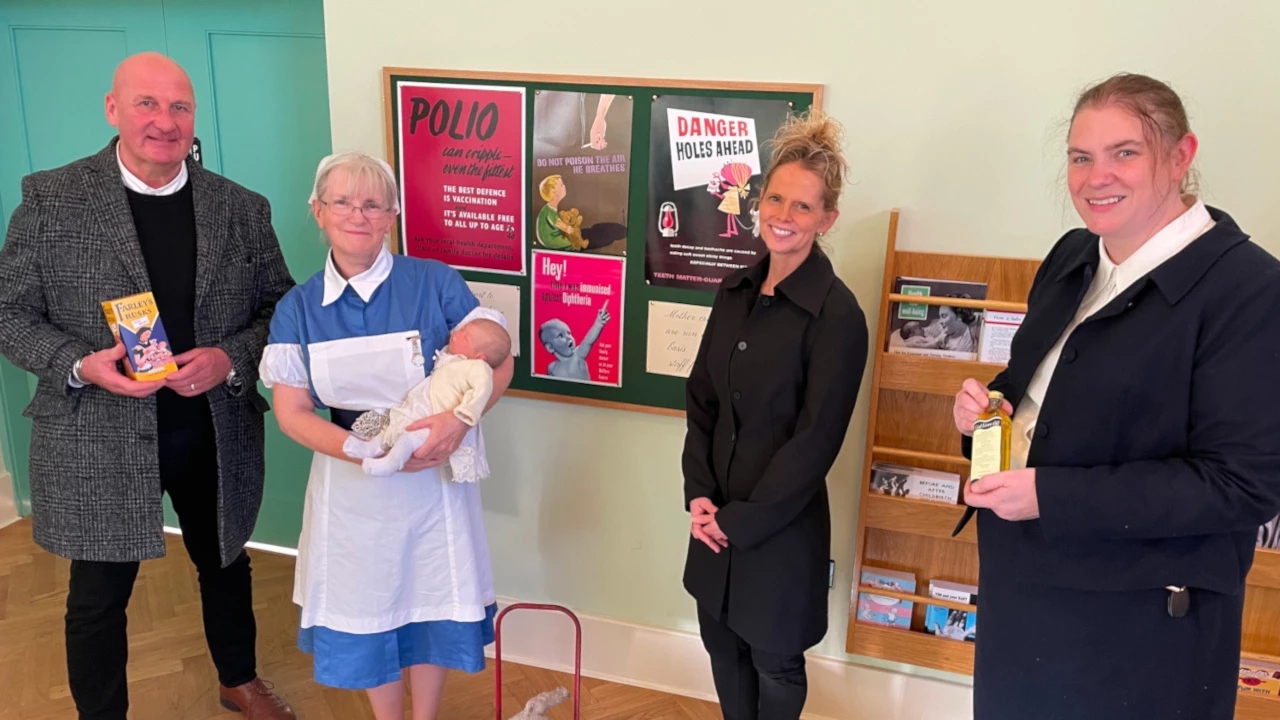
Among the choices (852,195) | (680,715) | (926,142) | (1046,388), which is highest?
(926,142)

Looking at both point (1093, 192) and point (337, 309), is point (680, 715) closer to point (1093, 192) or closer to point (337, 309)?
point (337, 309)

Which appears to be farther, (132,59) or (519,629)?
(519,629)

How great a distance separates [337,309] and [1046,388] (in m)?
1.40

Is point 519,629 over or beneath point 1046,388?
beneath

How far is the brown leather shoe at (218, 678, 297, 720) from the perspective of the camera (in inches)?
89.8

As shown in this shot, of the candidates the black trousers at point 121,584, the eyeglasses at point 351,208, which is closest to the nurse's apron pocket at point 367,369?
the eyeglasses at point 351,208

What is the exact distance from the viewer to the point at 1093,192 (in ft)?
4.06

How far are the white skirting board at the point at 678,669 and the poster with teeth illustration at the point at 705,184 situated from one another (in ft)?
3.58

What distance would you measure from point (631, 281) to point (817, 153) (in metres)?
0.74

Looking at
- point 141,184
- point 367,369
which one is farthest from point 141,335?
point 367,369

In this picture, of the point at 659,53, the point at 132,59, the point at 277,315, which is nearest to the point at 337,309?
the point at 277,315

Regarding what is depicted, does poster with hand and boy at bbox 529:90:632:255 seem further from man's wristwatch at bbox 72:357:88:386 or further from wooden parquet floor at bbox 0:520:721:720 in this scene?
wooden parquet floor at bbox 0:520:721:720

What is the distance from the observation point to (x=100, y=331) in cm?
183

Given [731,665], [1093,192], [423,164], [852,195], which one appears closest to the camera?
[1093,192]
